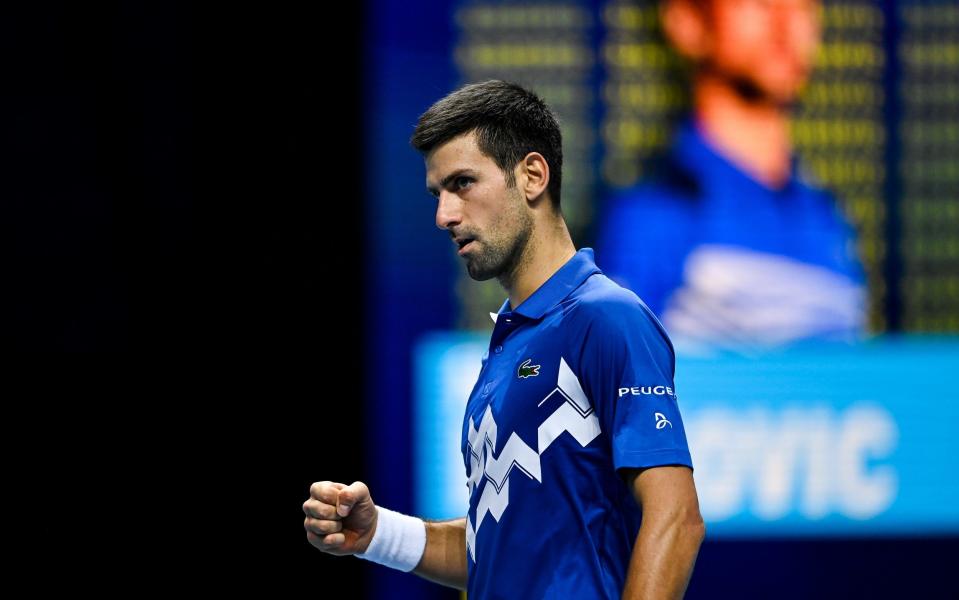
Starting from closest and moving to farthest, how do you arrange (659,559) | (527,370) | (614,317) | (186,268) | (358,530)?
1. (659,559)
2. (614,317)
3. (527,370)
4. (358,530)
5. (186,268)

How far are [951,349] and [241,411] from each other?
2.75m

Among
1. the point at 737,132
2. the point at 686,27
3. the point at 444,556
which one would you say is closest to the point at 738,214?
the point at 737,132

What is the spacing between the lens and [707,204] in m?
4.68

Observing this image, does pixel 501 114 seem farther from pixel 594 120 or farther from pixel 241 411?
pixel 241 411

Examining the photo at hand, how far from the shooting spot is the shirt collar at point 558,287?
2.06 metres

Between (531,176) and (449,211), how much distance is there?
0.15 m

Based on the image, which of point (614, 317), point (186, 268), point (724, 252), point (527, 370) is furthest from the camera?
point (186, 268)

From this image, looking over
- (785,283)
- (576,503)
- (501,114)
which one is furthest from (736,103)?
(576,503)

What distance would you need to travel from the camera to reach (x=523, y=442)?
198 centimetres

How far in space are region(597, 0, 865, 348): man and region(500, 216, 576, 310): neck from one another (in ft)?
8.08

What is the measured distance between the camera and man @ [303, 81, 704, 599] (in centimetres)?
185

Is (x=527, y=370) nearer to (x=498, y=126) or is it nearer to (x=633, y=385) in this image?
(x=633, y=385)

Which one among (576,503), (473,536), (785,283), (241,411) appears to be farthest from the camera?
(241,411)

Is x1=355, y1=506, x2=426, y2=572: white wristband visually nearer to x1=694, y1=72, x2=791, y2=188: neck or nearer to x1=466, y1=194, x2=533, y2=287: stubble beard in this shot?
x1=466, y1=194, x2=533, y2=287: stubble beard
